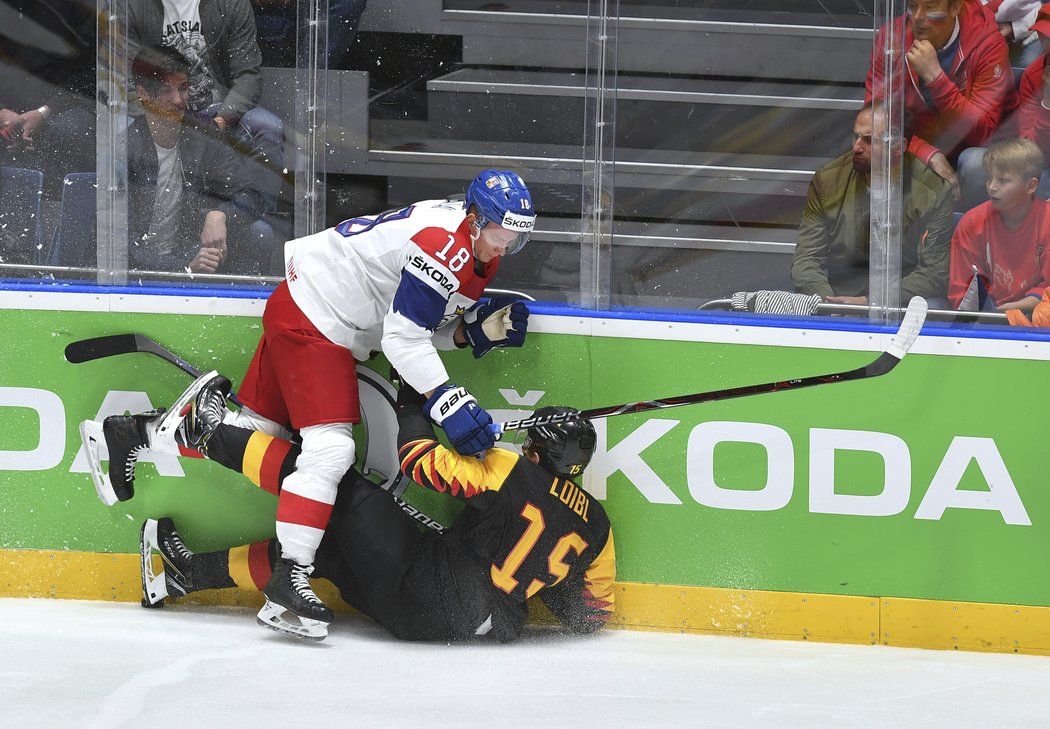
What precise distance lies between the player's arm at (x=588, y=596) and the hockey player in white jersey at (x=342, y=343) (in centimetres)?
47

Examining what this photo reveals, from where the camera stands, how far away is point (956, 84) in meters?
3.07

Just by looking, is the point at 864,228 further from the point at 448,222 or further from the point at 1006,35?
the point at 448,222

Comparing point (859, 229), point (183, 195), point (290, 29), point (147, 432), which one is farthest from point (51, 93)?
point (859, 229)

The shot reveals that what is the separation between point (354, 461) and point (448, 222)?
681 mm

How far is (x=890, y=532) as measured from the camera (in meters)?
3.09

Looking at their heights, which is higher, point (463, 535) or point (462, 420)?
point (462, 420)

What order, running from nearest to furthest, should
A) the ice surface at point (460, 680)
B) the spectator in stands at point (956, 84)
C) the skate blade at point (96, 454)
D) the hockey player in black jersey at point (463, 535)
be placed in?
the ice surface at point (460, 680) → the hockey player in black jersey at point (463, 535) → the spectator in stands at point (956, 84) → the skate blade at point (96, 454)

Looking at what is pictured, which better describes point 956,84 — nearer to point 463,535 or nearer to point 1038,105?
point 1038,105

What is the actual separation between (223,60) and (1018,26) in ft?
6.68

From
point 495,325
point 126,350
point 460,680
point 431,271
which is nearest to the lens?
point 460,680

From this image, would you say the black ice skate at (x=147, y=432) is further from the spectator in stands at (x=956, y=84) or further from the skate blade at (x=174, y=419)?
the spectator in stands at (x=956, y=84)

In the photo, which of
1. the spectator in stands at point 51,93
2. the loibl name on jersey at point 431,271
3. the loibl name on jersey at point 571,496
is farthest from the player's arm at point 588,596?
the spectator in stands at point 51,93

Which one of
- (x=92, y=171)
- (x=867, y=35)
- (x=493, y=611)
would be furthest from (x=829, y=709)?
(x=92, y=171)

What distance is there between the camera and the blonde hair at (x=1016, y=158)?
3008 mm
